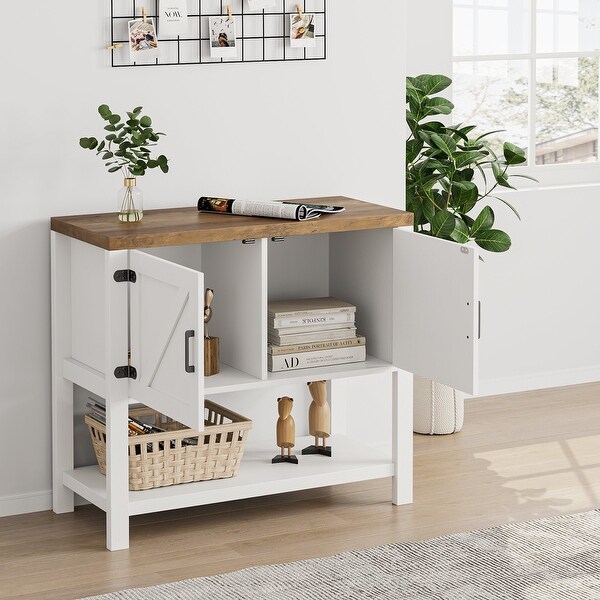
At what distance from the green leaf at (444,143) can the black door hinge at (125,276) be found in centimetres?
120

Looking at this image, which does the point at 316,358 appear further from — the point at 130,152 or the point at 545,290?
the point at 545,290

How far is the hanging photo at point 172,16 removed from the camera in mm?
3223

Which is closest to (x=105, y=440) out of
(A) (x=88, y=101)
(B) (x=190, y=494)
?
(B) (x=190, y=494)

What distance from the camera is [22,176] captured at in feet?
10.4

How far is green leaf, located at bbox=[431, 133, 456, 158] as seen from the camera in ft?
12.2

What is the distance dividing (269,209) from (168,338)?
0.49 m

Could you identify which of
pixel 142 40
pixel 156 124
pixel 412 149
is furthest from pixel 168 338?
pixel 412 149

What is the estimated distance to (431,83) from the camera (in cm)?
387

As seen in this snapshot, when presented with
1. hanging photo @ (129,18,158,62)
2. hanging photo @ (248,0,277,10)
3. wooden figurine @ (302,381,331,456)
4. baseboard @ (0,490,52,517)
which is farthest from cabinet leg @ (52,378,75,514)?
hanging photo @ (248,0,277,10)

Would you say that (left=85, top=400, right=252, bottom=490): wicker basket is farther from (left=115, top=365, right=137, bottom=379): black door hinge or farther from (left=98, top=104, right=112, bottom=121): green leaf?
(left=98, top=104, right=112, bottom=121): green leaf

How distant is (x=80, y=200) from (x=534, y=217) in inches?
74.4

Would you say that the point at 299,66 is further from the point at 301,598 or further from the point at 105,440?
the point at 301,598

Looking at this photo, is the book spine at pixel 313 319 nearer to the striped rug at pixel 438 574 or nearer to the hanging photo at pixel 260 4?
the striped rug at pixel 438 574

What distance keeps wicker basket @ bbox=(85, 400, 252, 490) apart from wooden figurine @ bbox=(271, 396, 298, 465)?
13 cm
